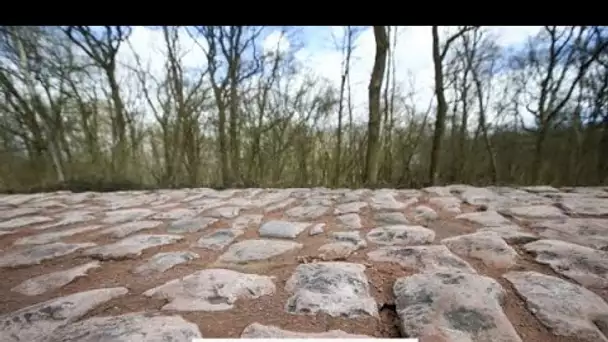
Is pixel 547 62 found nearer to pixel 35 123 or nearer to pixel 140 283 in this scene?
pixel 140 283

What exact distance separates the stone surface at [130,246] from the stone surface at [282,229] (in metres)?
0.48

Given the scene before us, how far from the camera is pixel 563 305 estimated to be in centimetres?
84

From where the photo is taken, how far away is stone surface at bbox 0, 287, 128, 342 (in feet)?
2.54

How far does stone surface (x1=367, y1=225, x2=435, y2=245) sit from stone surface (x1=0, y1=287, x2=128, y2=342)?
1133 millimetres

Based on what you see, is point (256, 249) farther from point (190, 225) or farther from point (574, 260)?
point (574, 260)

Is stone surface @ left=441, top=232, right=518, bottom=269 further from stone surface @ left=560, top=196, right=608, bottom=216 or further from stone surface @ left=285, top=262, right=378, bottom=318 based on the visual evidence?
stone surface @ left=560, top=196, right=608, bottom=216

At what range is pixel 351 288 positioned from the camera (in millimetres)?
990

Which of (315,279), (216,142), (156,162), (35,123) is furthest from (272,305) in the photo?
(35,123)

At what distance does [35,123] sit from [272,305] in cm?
642

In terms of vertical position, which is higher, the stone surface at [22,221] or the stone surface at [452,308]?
the stone surface at [22,221]

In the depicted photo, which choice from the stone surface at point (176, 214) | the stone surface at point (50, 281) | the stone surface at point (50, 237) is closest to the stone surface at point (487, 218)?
the stone surface at point (176, 214)

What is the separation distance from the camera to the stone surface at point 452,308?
0.74 m

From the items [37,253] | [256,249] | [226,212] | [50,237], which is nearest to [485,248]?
[256,249]

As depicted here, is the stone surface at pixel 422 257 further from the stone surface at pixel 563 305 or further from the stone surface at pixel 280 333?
the stone surface at pixel 280 333
